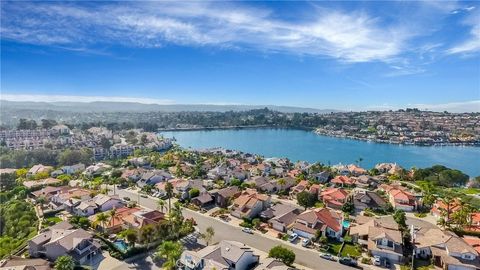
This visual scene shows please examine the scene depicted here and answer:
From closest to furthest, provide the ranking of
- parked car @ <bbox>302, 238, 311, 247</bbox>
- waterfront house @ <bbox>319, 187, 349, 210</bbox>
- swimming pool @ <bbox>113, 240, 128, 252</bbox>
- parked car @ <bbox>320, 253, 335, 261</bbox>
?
A: parked car @ <bbox>320, 253, 335, 261</bbox>, swimming pool @ <bbox>113, 240, 128, 252</bbox>, parked car @ <bbox>302, 238, 311, 247</bbox>, waterfront house @ <bbox>319, 187, 349, 210</bbox>

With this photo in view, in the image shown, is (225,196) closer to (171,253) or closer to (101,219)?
(101,219)

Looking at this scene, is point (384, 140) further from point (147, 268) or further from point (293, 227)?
point (147, 268)

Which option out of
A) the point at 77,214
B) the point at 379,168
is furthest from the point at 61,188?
the point at 379,168

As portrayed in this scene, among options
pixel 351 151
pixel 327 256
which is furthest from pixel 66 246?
pixel 351 151

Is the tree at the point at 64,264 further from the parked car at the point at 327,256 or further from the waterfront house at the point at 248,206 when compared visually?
the parked car at the point at 327,256

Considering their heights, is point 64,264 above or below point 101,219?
below

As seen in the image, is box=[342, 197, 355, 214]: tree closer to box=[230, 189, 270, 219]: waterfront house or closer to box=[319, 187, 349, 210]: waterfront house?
box=[319, 187, 349, 210]: waterfront house

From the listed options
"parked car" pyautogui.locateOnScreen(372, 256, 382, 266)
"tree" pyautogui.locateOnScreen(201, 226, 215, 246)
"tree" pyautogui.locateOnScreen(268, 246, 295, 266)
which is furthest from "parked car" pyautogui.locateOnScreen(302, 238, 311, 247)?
"tree" pyautogui.locateOnScreen(201, 226, 215, 246)
